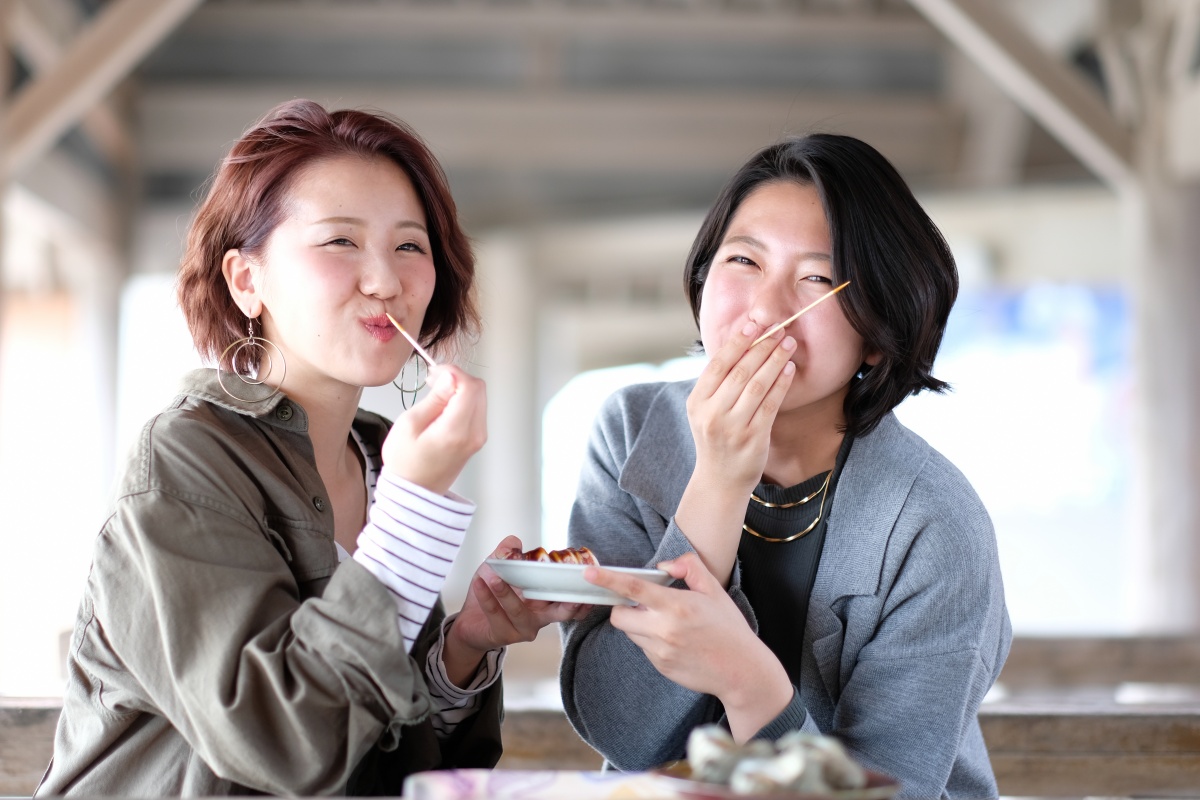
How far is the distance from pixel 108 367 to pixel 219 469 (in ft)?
23.0

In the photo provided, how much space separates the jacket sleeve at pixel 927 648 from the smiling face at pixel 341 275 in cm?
73

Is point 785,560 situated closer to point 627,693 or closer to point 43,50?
point 627,693

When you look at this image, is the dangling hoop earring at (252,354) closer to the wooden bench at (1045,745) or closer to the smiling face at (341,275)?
the smiling face at (341,275)

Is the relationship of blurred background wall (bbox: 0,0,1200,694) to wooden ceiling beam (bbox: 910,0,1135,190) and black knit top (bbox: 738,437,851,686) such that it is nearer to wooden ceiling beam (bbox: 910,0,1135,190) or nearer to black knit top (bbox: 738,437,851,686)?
wooden ceiling beam (bbox: 910,0,1135,190)

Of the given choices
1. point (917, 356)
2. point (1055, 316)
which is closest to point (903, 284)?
point (917, 356)

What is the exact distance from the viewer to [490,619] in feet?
5.11

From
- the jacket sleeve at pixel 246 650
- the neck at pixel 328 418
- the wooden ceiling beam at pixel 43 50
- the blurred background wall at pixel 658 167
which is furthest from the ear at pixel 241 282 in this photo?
the blurred background wall at pixel 658 167

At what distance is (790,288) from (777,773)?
80 centimetres

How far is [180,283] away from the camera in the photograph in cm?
160

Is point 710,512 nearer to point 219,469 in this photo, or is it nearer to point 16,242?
point 219,469

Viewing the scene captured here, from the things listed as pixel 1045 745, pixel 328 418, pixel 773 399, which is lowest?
pixel 1045 745

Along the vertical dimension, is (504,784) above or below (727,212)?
below

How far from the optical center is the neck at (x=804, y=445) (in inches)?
70.4

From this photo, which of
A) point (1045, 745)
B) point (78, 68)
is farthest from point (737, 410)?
point (78, 68)
